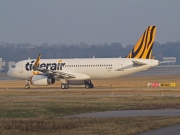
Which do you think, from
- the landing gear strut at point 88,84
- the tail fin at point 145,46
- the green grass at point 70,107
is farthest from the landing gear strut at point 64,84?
the green grass at point 70,107

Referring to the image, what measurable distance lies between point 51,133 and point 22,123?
4.70 meters

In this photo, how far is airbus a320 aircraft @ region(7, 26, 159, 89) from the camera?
7369 centimetres

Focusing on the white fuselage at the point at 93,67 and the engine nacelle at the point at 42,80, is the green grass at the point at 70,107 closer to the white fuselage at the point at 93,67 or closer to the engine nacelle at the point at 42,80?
the white fuselage at the point at 93,67

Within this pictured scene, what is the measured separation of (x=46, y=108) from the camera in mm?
42656

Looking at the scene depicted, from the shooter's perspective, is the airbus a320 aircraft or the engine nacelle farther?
the engine nacelle

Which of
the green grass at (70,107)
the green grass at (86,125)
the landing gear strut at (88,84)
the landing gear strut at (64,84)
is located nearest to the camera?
the green grass at (86,125)

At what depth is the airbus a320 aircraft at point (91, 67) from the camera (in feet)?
242

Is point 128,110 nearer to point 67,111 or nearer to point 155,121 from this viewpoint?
point 67,111

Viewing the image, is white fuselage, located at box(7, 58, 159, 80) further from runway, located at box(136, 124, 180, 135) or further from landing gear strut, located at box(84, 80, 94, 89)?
runway, located at box(136, 124, 180, 135)

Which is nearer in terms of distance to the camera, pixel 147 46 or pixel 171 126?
pixel 171 126

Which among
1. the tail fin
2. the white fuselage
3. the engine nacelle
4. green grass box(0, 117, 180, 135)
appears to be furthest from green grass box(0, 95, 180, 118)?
the engine nacelle

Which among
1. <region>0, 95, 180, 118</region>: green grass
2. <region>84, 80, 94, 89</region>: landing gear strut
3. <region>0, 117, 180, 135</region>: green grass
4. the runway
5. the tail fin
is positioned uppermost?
the tail fin

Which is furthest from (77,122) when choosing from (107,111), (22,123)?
(107,111)

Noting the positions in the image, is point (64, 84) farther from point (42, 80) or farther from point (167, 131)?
point (167, 131)
